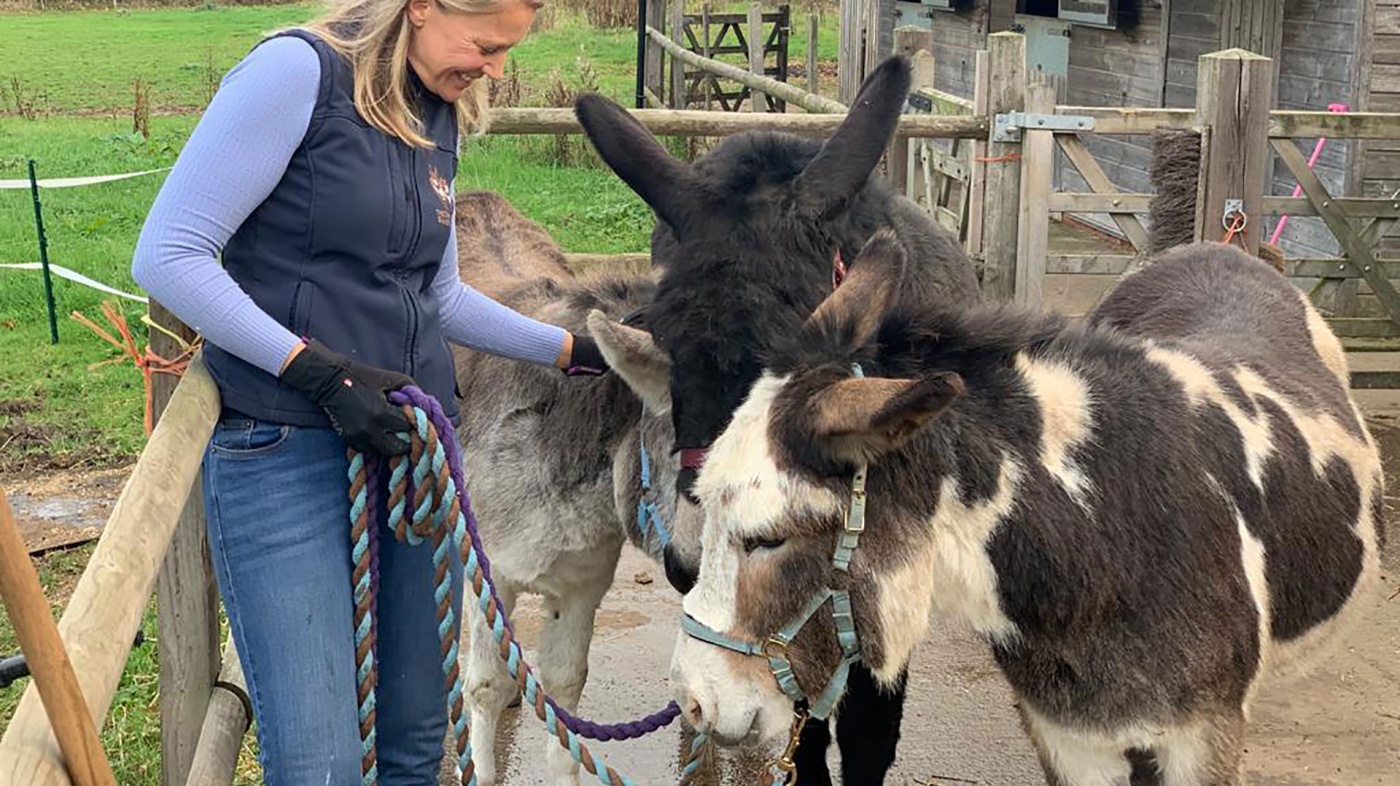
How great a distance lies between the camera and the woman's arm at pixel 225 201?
7.87 feet

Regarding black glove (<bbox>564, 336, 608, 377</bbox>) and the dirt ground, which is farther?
the dirt ground

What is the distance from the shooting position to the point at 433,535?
2.79m

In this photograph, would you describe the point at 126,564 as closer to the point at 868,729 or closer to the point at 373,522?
the point at 373,522

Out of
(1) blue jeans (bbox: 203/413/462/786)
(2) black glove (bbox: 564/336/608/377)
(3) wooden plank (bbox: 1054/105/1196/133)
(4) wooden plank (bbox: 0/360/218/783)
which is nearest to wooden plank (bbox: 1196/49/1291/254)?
(3) wooden plank (bbox: 1054/105/1196/133)

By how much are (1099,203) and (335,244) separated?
5499 mm

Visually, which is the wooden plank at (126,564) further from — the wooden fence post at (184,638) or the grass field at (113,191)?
the grass field at (113,191)

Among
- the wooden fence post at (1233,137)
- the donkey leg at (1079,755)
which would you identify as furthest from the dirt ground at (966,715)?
the wooden fence post at (1233,137)

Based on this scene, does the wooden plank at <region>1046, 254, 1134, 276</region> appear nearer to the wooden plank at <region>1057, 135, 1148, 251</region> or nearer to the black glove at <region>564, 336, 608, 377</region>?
the wooden plank at <region>1057, 135, 1148, 251</region>

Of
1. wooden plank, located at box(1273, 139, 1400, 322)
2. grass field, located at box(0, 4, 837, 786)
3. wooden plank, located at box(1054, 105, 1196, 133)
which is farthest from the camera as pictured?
wooden plank, located at box(1273, 139, 1400, 322)

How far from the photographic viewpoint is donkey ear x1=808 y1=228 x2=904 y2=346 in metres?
2.66

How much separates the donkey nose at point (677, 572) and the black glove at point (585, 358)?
0.50 m

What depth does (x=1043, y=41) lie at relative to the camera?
546 inches

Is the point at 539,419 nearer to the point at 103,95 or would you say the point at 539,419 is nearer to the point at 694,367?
the point at 694,367

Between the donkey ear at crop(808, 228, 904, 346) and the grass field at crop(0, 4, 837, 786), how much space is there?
1.82 m
